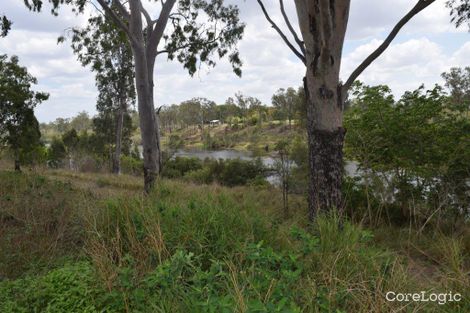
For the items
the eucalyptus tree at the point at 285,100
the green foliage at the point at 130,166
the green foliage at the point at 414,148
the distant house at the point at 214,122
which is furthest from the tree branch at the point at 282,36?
the distant house at the point at 214,122

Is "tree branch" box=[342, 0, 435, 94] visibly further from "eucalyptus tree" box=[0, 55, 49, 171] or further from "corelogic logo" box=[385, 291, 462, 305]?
"eucalyptus tree" box=[0, 55, 49, 171]

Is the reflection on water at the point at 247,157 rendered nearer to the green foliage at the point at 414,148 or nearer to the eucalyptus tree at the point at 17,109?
the green foliage at the point at 414,148

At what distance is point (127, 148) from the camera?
3394 centimetres

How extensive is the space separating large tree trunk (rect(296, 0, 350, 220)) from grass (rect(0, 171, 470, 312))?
905 mm

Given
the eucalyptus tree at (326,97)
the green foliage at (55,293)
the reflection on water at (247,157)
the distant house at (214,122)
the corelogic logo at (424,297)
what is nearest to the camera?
the corelogic logo at (424,297)

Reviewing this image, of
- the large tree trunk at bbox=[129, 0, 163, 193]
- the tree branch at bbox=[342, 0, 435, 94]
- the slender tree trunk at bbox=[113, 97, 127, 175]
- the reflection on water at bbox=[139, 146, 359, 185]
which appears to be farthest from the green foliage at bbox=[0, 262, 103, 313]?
the slender tree trunk at bbox=[113, 97, 127, 175]

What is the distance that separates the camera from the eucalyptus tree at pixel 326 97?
15.5 feet

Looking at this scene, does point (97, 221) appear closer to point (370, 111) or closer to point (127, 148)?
point (370, 111)

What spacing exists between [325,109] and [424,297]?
2730 mm

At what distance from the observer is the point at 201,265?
3238mm

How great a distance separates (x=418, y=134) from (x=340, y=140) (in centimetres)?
440

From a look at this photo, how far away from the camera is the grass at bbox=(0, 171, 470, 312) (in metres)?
2.46

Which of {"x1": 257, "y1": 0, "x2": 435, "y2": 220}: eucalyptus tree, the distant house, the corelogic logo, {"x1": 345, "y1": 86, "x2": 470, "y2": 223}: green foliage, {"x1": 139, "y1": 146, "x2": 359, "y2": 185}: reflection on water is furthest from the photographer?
the distant house

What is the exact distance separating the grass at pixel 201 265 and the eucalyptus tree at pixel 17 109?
539 inches
